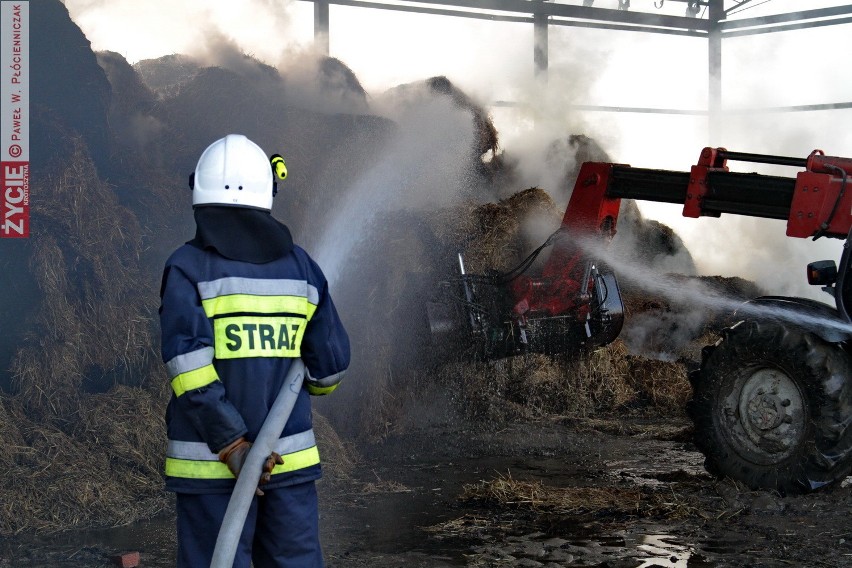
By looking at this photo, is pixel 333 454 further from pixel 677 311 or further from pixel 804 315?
pixel 677 311

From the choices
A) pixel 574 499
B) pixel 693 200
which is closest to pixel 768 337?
pixel 693 200

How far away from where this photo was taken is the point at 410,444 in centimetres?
895

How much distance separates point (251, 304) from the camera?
11.1 ft

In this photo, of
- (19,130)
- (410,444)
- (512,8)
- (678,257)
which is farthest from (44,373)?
(512,8)

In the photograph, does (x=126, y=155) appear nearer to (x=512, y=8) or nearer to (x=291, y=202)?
(x=291, y=202)

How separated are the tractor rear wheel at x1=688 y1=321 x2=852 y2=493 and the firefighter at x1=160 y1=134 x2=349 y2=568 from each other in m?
4.12

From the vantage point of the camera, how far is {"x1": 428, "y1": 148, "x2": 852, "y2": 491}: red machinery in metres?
6.45

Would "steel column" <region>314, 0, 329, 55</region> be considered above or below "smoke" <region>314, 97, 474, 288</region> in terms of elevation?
above

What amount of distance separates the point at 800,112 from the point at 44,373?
66.2 ft

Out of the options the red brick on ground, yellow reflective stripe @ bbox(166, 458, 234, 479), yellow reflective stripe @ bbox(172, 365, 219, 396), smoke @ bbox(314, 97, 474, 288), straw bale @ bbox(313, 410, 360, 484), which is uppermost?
smoke @ bbox(314, 97, 474, 288)

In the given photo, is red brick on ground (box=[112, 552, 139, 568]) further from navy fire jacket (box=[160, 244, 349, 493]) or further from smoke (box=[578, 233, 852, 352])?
smoke (box=[578, 233, 852, 352])

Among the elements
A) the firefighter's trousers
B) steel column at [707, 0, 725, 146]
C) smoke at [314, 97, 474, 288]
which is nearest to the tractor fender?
smoke at [314, 97, 474, 288]

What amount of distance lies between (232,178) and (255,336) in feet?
1.90

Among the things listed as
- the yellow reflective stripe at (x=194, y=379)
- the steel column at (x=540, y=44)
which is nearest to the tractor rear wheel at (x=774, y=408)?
the yellow reflective stripe at (x=194, y=379)
